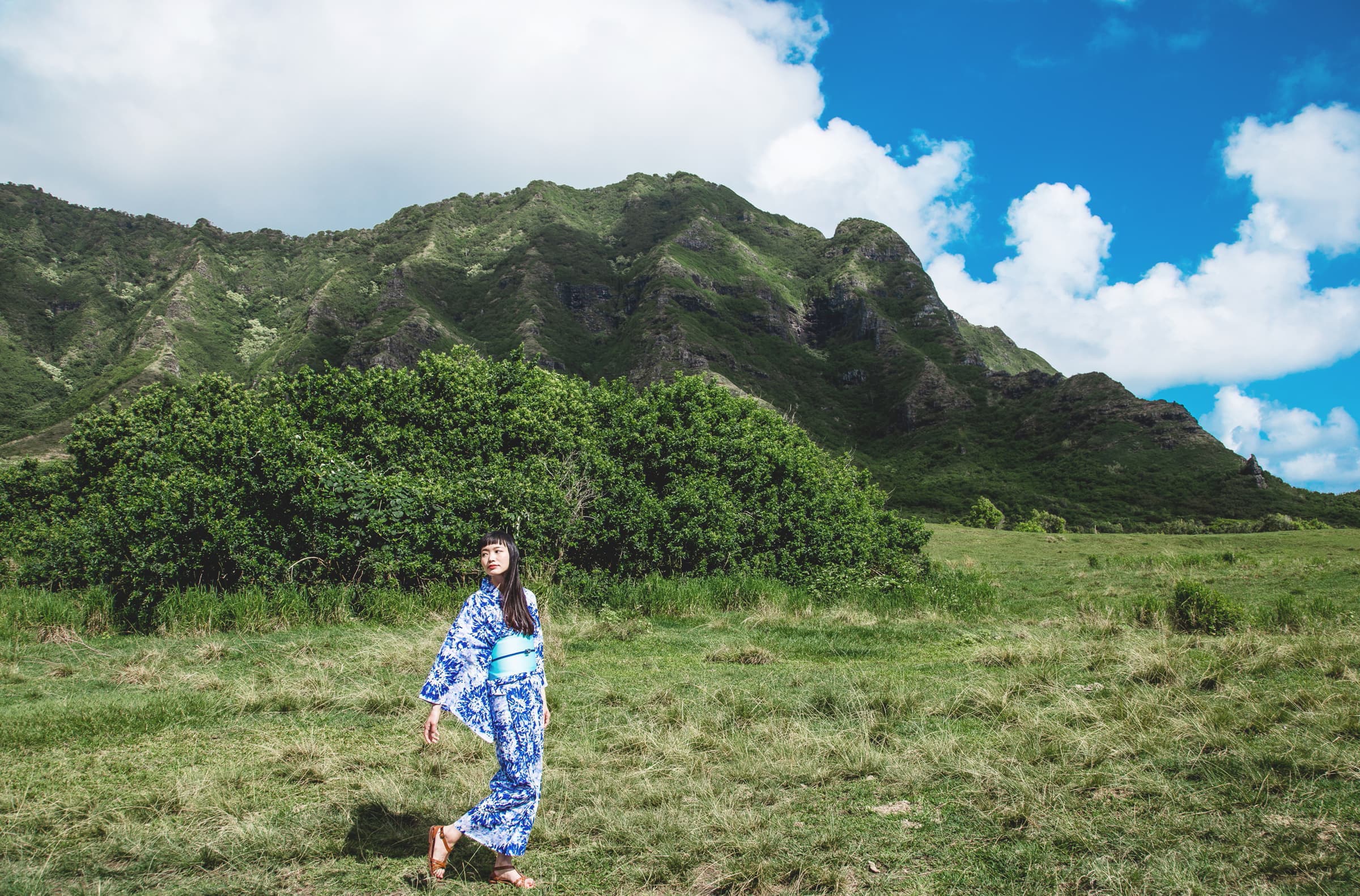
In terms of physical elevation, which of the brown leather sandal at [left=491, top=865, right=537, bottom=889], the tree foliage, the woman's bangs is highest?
the tree foliage

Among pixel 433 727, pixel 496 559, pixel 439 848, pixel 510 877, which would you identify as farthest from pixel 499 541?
pixel 510 877

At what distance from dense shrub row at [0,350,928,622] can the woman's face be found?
953cm

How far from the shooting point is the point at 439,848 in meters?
4.07

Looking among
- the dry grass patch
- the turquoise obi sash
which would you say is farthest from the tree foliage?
the turquoise obi sash

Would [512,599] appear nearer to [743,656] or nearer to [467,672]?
[467,672]

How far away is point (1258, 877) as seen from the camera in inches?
134

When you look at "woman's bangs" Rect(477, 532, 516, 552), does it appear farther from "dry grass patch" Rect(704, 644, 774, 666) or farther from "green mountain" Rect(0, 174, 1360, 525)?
"green mountain" Rect(0, 174, 1360, 525)

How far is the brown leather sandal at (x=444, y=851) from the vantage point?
403 cm

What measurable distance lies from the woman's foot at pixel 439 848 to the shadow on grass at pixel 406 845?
0.06m

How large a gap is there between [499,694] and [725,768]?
222 centimetres

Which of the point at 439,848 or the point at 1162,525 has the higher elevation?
the point at 1162,525

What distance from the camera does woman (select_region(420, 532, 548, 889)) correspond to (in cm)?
416

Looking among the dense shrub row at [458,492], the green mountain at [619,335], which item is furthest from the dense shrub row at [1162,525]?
the dense shrub row at [458,492]

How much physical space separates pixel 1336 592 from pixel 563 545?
18474 millimetres
